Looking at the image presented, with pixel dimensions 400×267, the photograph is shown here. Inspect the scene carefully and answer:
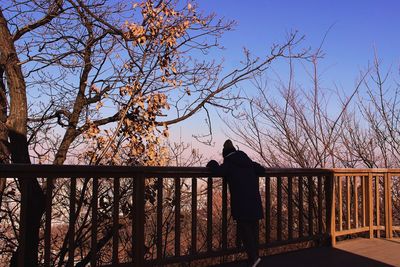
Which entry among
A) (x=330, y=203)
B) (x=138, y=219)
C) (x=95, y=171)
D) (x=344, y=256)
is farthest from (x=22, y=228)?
(x=330, y=203)

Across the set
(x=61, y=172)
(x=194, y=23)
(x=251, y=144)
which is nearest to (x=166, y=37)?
(x=194, y=23)

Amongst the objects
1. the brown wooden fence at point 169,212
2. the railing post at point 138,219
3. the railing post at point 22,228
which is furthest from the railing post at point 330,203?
the railing post at point 22,228

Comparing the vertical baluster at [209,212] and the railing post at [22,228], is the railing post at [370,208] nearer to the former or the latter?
the vertical baluster at [209,212]

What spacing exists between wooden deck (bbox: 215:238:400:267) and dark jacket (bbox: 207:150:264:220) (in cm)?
87

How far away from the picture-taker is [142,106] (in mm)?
8195

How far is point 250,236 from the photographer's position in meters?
5.42

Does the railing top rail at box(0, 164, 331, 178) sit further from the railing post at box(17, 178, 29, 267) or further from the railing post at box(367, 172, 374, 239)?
the railing post at box(367, 172, 374, 239)

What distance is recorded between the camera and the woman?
5.24m

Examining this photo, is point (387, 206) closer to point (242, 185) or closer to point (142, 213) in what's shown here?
point (242, 185)

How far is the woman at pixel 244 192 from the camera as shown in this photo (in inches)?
206

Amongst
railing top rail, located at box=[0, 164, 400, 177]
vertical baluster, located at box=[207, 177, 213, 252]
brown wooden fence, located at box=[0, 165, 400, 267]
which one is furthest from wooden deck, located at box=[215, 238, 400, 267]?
railing top rail, located at box=[0, 164, 400, 177]

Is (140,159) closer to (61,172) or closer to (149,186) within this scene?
(149,186)

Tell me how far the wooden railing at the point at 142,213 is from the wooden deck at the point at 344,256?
0.68 feet

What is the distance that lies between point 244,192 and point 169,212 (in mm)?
2494
